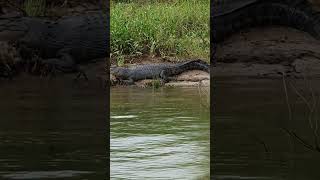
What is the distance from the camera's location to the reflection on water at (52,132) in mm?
4914

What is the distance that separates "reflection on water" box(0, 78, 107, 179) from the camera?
491 cm

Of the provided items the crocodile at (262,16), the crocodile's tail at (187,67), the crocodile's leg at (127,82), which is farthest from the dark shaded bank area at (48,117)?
the crocodile at (262,16)

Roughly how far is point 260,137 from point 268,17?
24.8 ft

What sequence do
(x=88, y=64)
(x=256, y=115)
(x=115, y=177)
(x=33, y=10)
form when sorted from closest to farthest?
(x=115, y=177)
(x=256, y=115)
(x=88, y=64)
(x=33, y=10)

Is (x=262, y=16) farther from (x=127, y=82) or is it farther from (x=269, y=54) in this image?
(x=127, y=82)

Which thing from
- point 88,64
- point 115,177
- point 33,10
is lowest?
point 115,177

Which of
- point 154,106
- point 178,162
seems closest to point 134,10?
point 154,106

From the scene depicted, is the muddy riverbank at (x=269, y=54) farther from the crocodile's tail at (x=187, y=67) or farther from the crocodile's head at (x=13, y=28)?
the crocodile's head at (x=13, y=28)

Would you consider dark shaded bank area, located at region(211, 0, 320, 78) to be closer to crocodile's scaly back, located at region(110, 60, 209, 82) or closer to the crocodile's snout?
crocodile's scaly back, located at region(110, 60, 209, 82)

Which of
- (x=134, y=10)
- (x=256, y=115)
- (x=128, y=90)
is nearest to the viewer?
(x=256, y=115)

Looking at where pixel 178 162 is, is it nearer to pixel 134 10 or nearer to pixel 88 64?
pixel 88 64

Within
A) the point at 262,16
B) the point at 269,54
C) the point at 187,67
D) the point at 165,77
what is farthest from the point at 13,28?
the point at 262,16

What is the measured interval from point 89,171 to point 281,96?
4.09 meters

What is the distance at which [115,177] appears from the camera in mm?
4668
